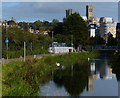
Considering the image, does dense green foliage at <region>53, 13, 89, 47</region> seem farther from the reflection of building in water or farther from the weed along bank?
the reflection of building in water

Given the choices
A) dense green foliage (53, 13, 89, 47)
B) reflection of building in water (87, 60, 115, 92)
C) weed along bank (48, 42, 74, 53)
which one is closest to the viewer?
reflection of building in water (87, 60, 115, 92)

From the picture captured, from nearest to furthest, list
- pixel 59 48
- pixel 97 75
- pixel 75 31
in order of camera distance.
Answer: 1. pixel 97 75
2. pixel 59 48
3. pixel 75 31

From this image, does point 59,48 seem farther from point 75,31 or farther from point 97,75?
point 97,75

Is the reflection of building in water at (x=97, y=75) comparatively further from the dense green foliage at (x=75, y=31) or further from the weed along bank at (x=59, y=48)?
the dense green foliage at (x=75, y=31)

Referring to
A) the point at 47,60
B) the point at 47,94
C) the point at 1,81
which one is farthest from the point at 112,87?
the point at 47,60

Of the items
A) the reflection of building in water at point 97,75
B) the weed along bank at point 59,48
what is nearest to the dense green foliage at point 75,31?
the weed along bank at point 59,48

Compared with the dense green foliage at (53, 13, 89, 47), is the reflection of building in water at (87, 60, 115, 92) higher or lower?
lower

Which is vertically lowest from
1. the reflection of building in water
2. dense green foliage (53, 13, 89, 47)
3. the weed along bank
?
the reflection of building in water

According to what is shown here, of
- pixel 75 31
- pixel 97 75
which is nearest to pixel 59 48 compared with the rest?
pixel 75 31

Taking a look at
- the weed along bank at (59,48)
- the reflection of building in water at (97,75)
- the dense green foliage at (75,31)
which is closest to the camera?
the reflection of building in water at (97,75)

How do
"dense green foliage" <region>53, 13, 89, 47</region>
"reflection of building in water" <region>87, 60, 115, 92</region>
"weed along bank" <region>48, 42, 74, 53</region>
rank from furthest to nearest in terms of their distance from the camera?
"dense green foliage" <region>53, 13, 89, 47</region>
"weed along bank" <region>48, 42, 74, 53</region>
"reflection of building in water" <region>87, 60, 115, 92</region>

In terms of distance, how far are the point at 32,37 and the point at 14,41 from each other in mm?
12495

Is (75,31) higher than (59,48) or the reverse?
higher

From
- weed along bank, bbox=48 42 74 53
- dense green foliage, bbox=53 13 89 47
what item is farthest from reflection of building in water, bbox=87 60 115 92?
dense green foliage, bbox=53 13 89 47
